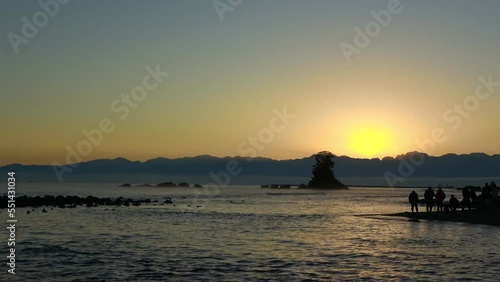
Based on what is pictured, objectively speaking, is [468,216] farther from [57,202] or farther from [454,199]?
[57,202]

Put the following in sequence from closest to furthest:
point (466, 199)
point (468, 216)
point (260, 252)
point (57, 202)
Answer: point (260, 252), point (468, 216), point (466, 199), point (57, 202)

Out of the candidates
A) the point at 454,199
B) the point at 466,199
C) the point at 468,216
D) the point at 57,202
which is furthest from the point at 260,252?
the point at 57,202

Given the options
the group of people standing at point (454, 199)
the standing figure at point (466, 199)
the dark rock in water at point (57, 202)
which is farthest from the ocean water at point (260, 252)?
the dark rock in water at point (57, 202)

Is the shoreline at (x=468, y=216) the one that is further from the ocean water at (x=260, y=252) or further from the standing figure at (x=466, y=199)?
the standing figure at (x=466, y=199)

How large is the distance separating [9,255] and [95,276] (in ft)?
24.7

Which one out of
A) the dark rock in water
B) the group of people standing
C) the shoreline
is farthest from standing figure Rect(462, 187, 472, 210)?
the dark rock in water

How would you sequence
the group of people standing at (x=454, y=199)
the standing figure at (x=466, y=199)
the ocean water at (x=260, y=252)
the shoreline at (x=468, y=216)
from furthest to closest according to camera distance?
the standing figure at (x=466, y=199), the group of people standing at (x=454, y=199), the shoreline at (x=468, y=216), the ocean water at (x=260, y=252)

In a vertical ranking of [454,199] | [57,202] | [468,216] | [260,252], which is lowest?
[260,252]

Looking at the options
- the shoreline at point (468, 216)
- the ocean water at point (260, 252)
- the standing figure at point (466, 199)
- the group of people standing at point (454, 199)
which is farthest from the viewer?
the standing figure at point (466, 199)

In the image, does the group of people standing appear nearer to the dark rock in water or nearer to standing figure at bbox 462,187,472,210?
standing figure at bbox 462,187,472,210

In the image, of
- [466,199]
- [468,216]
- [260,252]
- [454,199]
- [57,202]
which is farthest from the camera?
[57,202]

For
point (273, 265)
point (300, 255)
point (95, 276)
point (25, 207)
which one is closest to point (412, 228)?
point (300, 255)

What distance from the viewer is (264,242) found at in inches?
1234

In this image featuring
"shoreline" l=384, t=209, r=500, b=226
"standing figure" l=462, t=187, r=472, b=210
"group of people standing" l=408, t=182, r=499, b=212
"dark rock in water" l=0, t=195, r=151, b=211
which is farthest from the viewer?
"dark rock in water" l=0, t=195, r=151, b=211
